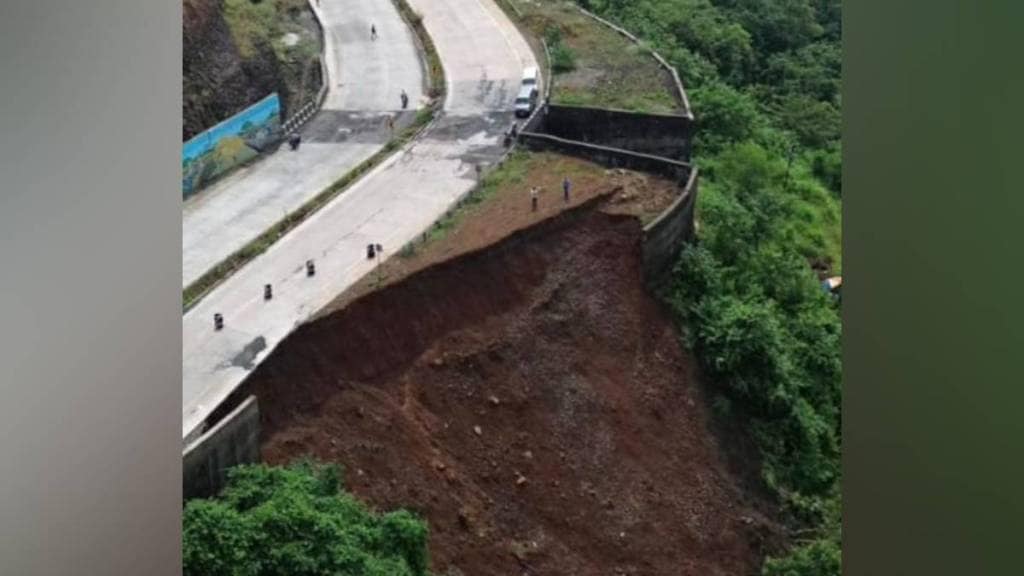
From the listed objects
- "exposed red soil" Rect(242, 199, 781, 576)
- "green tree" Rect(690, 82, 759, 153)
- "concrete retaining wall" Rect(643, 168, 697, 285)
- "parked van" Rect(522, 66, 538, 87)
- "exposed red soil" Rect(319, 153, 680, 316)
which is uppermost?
"parked van" Rect(522, 66, 538, 87)

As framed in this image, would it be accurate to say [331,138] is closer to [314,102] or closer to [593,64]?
[314,102]

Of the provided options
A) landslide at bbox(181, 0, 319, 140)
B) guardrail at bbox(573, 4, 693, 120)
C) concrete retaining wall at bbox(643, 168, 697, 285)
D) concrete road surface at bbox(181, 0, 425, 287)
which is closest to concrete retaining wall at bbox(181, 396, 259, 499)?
concrete road surface at bbox(181, 0, 425, 287)

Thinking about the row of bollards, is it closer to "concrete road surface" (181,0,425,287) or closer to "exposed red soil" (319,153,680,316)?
"exposed red soil" (319,153,680,316)

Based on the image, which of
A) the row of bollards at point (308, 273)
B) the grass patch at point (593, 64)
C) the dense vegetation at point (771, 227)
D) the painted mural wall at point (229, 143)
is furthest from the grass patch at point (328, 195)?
the dense vegetation at point (771, 227)

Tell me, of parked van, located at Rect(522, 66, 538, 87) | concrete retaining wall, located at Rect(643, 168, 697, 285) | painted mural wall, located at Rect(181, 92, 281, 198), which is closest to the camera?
painted mural wall, located at Rect(181, 92, 281, 198)

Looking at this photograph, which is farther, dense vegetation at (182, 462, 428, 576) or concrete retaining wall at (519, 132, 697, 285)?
concrete retaining wall at (519, 132, 697, 285)
